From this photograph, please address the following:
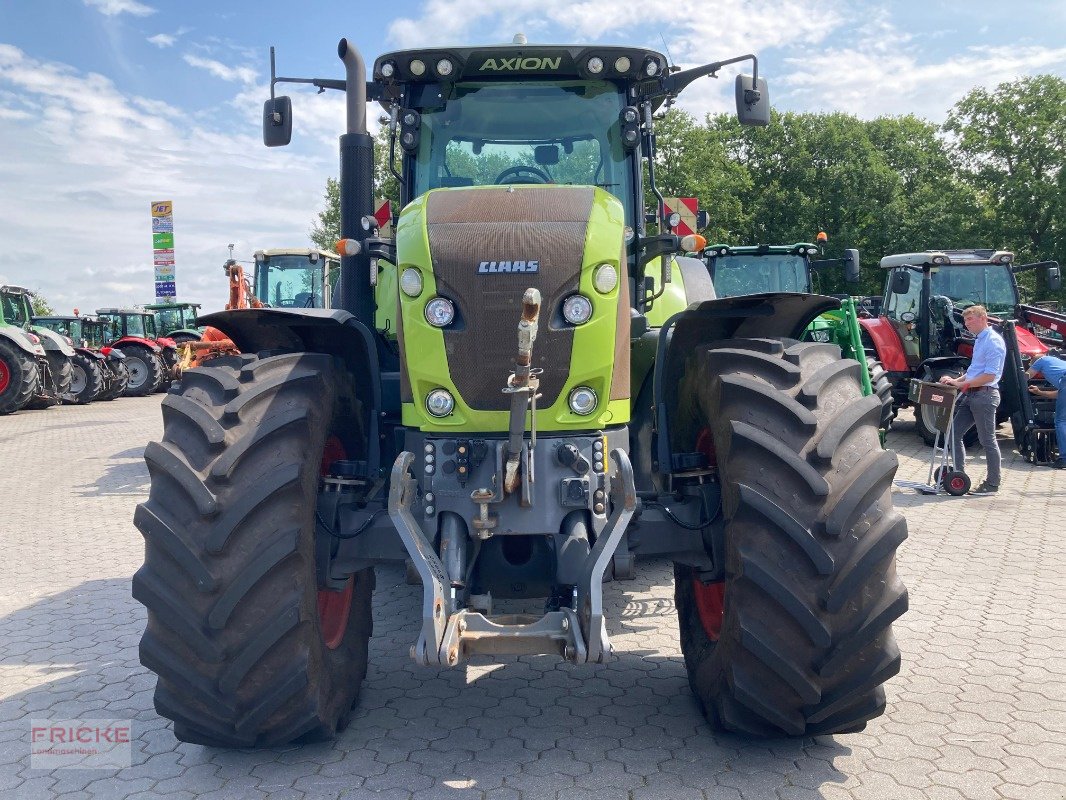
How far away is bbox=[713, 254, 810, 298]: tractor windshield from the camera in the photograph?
48.9 ft

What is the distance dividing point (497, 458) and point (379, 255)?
4.41 feet

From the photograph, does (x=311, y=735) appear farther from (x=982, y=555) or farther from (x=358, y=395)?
(x=982, y=555)

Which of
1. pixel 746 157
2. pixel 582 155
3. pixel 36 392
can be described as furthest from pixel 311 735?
pixel 746 157

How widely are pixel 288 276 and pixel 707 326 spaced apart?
48.6 ft

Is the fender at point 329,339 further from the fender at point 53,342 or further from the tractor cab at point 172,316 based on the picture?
the tractor cab at point 172,316

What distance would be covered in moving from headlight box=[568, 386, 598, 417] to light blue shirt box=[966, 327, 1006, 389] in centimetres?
772

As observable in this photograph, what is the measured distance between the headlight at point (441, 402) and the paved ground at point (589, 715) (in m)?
1.39

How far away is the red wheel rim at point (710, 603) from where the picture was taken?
13.1 ft

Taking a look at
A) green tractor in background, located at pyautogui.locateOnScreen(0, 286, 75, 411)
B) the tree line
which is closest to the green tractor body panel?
green tractor in background, located at pyautogui.locateOnScreen(0, 286, 75, 411)

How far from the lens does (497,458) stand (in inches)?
132

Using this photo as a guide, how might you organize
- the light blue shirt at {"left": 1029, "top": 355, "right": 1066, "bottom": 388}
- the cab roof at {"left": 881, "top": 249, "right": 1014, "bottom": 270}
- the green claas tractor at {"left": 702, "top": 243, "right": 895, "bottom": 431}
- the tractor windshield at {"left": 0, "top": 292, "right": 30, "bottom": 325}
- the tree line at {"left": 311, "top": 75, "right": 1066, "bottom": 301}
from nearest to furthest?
the light blue shirt at {"left": 1029, "top": 355, "right": 1066, "bottom": 388} < the cab roof at {"left": 881, "top": 249, "right": 1014, "bottom": 270} < the green claas tractor at {"left": 702, "top": 243, "right": 895, "bottom": 431} < the tractor windshield at {"left": 0, "top": 292, "right": 30, "bottom": 325} < the tree line at {"left": 311, "top": 75, "right": 1066, "bottom": 301}

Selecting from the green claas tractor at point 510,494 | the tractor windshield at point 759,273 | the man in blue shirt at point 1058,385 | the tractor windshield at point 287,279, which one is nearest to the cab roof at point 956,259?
the tractor windshield at point 759,273

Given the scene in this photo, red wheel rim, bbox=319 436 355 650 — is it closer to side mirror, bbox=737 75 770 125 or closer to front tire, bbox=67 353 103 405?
side mirror, bbox=737 75 770 125

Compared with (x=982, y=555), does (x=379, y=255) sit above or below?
above
